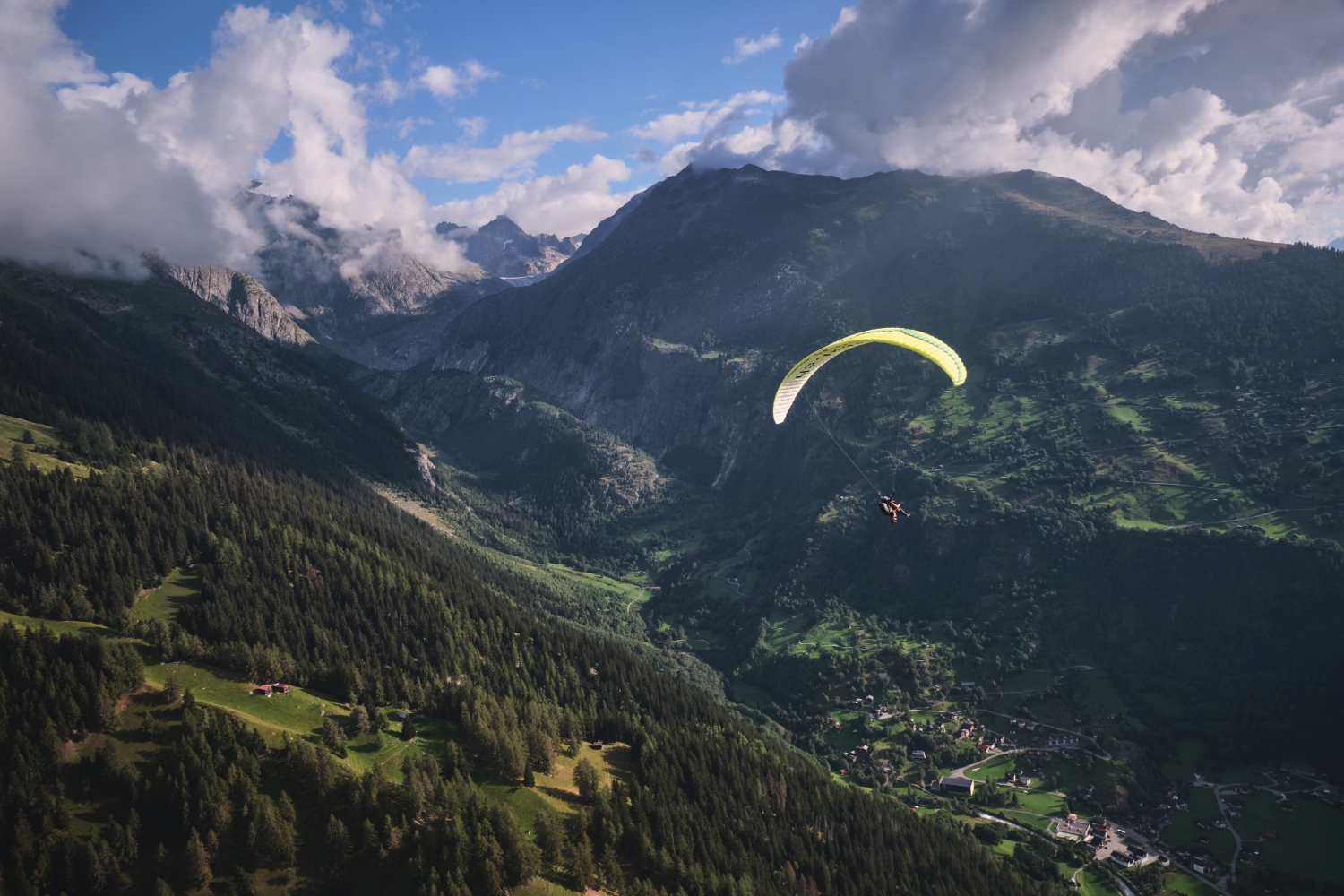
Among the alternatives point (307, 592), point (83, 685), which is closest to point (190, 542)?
point (307, 592)

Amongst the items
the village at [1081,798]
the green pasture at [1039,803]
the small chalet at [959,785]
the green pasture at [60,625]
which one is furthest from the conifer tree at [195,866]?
the green pasture at [1039,803]

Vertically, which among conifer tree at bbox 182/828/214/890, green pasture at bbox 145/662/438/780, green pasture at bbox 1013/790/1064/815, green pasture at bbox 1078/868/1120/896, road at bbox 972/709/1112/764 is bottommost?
green pasture at bbox 1078/868/1120/896

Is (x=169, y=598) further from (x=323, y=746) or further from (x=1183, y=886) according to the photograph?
(x=1183, y=886)

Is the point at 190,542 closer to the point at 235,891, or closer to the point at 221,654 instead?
the point at 221,654

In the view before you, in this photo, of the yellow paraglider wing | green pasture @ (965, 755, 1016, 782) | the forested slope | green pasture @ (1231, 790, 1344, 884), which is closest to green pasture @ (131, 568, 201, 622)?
the forested slope

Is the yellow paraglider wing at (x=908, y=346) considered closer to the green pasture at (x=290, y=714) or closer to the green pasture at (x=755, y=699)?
the green pasture at (x=290, y=714)

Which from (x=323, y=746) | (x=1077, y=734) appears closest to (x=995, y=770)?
(x=1077, y=734)

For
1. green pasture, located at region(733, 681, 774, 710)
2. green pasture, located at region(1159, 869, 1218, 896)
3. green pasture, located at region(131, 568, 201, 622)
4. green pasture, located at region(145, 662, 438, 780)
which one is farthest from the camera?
green pasture, located at region(733, 681, 774, 710)

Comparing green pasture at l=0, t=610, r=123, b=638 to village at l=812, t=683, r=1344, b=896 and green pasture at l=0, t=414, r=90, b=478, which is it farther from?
village at l=812, t=683, r=1344, b=896
